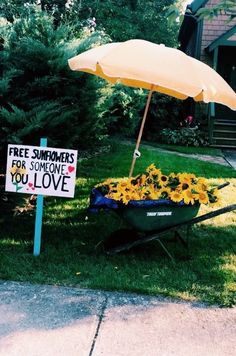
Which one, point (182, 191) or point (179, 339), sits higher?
point (182, 191)

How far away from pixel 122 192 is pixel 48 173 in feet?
2.48

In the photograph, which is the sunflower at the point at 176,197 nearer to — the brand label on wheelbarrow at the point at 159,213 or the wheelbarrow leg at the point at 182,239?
the brand label on wheelbarrow at the point at 159,213

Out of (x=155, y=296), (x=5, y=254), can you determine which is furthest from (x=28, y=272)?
(x=155, y=296)

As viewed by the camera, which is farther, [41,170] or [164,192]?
[164,192]

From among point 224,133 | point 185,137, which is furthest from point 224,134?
point 185,137

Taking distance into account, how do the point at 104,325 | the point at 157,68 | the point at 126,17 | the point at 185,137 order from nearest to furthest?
the point at 104,325 → the point at 157,68 → the point at 185,137 → the point at 126,17

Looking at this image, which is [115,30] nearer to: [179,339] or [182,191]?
[182,191]

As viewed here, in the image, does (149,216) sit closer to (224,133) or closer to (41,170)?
(41,170)

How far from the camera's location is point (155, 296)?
390 cm

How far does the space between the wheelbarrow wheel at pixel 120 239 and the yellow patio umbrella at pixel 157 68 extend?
159cm

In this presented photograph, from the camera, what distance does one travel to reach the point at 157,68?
4.36m

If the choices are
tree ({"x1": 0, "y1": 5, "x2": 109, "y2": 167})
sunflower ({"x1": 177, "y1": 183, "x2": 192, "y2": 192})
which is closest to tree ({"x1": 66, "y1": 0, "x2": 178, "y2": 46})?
tree ({"x1": 0, "y1": 5, "x2": 109, "y2": 167})

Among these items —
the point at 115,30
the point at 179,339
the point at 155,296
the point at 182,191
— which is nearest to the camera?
the point at 179,339

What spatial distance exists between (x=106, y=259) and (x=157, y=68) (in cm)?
196
